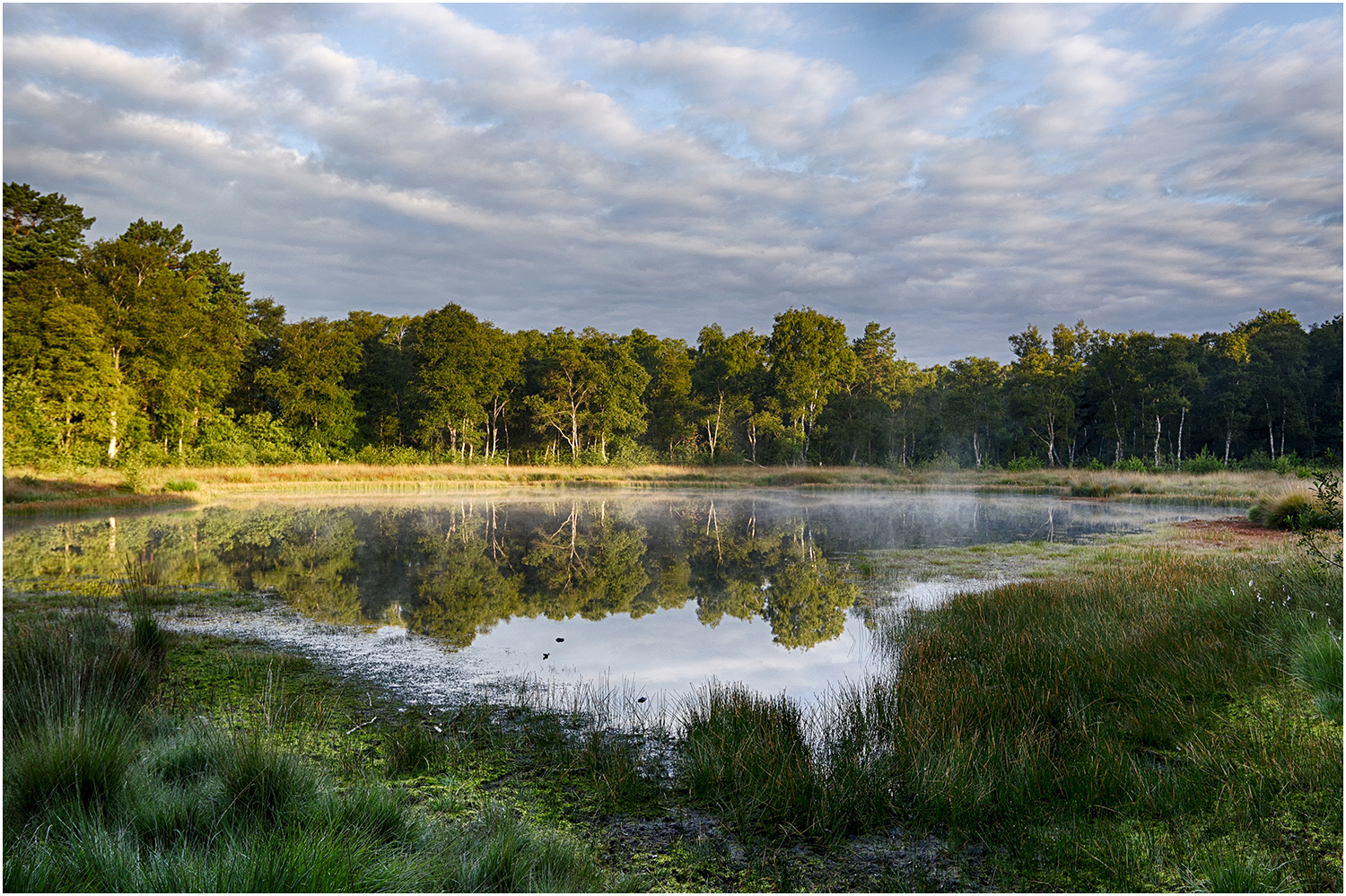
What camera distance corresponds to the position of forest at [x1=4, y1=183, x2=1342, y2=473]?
1617 inches

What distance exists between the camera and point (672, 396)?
51562 mm

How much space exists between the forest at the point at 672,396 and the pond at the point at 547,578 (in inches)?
856

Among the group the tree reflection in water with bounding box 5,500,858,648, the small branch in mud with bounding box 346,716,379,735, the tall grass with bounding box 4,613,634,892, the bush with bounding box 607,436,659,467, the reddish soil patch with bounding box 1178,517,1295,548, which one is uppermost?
the bush with bounding box 607,436,659,467

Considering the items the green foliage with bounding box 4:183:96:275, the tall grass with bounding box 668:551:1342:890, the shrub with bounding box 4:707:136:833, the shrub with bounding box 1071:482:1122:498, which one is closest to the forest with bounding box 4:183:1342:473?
the shrub with bounding box 1071:482:1122:498

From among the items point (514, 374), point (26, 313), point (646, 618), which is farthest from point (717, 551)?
point (514, 374)

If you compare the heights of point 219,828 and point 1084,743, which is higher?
point 219,828

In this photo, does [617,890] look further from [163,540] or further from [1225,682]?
[163,540]

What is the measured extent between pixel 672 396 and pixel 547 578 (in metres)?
40.1

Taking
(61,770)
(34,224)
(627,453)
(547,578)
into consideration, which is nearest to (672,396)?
(627,453)

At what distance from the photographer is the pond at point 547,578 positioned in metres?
7.25

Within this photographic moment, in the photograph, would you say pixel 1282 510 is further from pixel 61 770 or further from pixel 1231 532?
pixel 61 770

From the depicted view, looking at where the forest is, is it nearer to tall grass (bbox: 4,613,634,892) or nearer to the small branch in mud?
the small branch in mud

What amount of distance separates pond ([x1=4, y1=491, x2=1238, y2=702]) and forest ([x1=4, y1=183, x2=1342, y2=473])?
21.7 metres

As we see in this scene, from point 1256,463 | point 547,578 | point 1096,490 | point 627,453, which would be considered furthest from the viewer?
point 627,453
